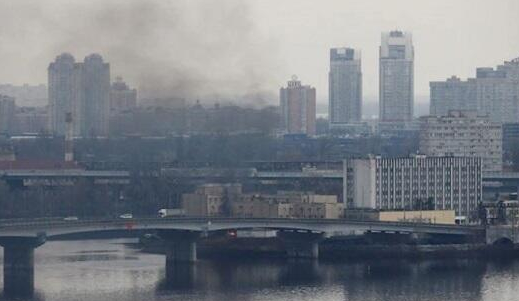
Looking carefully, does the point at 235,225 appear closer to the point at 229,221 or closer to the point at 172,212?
the point at 229,221

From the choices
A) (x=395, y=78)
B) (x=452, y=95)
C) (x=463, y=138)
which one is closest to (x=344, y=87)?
(x=395, y=78)

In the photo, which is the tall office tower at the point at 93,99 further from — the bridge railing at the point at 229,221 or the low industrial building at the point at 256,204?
the bridge railing at the point at 229,221

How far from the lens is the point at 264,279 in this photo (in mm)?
26359

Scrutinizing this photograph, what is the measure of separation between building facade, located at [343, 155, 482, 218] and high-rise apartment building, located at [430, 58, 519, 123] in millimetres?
27102

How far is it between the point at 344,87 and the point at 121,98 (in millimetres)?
23295

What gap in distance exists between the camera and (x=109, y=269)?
1073 inches

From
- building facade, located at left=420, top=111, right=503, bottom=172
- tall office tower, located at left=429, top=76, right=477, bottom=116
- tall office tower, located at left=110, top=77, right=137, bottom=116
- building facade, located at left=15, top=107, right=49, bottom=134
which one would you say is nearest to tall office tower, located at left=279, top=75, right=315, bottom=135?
tall office tower, located at left=429, top=76, right=477, bottom=116

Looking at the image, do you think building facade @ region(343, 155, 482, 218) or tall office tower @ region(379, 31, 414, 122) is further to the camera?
tall office tower @ region(379, 31, 414, 122)

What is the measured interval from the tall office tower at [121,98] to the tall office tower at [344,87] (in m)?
19.9

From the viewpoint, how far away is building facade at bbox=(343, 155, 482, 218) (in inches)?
1294

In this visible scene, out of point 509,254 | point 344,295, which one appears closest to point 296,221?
point 509,254

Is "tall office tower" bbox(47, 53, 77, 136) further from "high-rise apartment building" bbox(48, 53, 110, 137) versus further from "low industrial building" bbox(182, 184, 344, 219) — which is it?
"low industrial building" bbox(182, 184, 344, 219)

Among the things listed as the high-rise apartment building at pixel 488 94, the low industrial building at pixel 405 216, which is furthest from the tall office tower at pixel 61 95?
the low industrial building at pixel 405 216

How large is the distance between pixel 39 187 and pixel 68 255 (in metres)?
9.05
